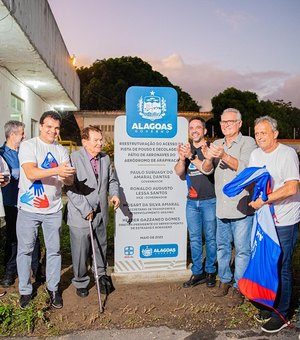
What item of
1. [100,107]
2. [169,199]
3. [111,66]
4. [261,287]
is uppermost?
[111,66]

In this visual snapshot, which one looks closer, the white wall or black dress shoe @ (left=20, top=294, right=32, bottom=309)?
black dress shoe @ (left=20, top=294, right=32, bottom=309)

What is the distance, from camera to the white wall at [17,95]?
817 centimetres

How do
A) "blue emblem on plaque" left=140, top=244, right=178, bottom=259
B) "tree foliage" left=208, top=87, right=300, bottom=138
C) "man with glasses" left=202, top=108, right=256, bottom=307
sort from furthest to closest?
1. "tree foliage" left=208, top=87, right=300, bottom=138
2. "blue emblem on plaque" left=140, top=244, right=178, bottom=259
3. "man with glasses" left=202, top=108, right=256, bottom=307

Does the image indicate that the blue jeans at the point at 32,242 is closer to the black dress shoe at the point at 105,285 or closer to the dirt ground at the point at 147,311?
the dirt ground at the point at 147,311

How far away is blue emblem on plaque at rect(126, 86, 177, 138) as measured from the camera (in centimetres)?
476

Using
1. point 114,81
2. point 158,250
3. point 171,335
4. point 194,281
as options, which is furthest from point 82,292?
point 114,81

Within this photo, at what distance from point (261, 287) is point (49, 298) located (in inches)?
87.7

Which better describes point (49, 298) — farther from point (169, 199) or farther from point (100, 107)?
point (100, 107)

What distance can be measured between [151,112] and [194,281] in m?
2.17

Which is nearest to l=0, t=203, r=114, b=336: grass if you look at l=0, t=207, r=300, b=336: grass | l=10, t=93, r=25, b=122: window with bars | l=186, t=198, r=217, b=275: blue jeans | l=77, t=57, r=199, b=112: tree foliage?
l=0, t=207, r=300, b=336: grass

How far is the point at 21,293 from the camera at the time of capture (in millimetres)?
4016

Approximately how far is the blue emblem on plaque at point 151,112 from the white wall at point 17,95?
4.33 m

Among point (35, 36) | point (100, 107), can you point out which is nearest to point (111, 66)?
point (100, 107)

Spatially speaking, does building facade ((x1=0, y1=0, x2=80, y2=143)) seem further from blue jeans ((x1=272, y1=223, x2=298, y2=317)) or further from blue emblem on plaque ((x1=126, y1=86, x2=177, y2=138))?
blue jeans ((x1=272, y1=223, x2=298, y2=317))
